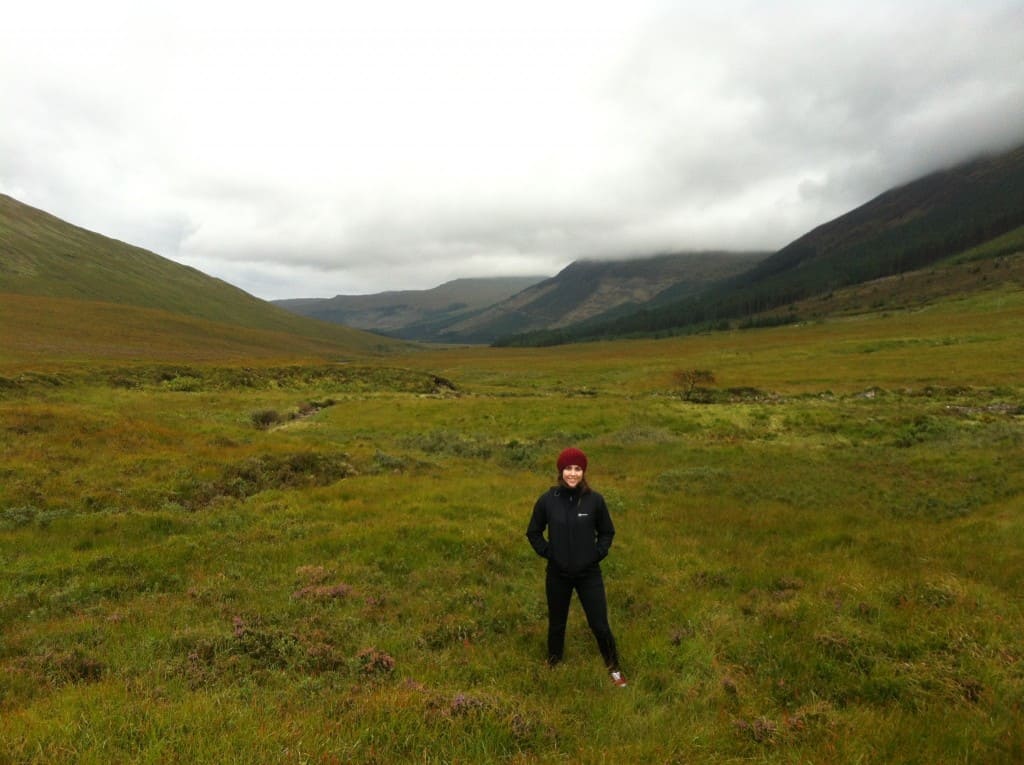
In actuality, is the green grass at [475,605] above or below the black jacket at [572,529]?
below

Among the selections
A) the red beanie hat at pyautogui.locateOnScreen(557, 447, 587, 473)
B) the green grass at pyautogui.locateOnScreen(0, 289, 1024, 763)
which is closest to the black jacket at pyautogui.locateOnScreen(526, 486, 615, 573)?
the red beanie hat at pyautogui.locateOnScreen(557, 447, 587, 473)

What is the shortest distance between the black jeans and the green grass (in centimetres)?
35

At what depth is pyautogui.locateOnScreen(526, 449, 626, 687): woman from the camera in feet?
25.4

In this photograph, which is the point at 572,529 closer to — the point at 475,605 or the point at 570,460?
the point at 570,460

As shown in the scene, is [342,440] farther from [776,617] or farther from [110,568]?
[776,617]

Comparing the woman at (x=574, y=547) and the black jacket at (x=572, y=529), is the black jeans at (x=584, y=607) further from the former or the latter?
the black jacket at (x=572, y=529)

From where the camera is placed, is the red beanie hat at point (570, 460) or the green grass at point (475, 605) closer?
the green grass at point (475, 605)

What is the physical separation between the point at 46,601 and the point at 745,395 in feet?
175

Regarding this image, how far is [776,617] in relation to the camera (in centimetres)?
873

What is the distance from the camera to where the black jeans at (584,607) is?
7.78 meters

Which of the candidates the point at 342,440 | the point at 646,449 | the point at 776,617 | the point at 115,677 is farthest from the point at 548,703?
the point at 342,440

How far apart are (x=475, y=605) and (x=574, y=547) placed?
10.8 ft

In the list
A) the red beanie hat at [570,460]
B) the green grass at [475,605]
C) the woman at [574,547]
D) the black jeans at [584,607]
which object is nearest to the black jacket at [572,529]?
the woman at [574,547]

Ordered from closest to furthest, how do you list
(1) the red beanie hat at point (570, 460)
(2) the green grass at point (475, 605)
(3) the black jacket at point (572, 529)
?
(2) the green grass at point (475, 605), (1) the red beanie hat at point (570, 460), (3) the black jacket at point (572, 529)
